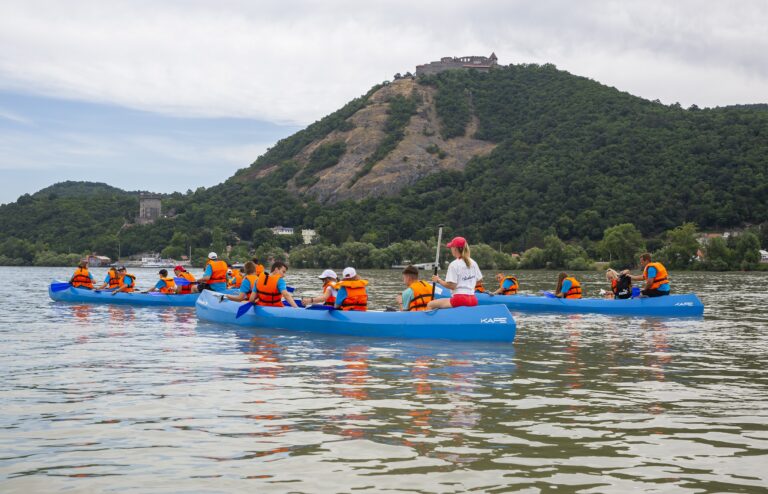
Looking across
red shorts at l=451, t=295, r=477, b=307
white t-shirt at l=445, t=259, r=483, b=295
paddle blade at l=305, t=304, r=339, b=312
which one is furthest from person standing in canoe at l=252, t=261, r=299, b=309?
white t-shirt at l=445, t=259, r=483, b=295

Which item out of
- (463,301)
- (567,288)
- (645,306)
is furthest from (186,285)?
(645,306)

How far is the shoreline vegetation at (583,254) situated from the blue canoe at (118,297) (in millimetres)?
66567

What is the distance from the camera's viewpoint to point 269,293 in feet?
63.5

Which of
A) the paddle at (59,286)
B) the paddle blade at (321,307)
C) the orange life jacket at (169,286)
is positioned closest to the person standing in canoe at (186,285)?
the orange life jacket at (169,286)

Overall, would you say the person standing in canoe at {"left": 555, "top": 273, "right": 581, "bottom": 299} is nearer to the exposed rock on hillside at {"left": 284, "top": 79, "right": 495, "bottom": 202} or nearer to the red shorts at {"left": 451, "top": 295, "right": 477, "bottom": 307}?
the red shorts at {"left": 451, "top": 295, "right": 477, "bottom": 307}

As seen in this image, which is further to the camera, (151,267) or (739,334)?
(151,267)

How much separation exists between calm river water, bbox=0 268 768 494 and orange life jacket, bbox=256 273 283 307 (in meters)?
3.02

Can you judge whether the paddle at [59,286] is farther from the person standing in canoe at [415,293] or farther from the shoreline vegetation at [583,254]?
the shoreline vegetation at [583,254]

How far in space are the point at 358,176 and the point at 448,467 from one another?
167m

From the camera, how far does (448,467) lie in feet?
22.0

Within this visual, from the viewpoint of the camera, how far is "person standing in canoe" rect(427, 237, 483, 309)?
48.3 feet

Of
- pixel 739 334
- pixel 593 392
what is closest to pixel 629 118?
pixel 739 334

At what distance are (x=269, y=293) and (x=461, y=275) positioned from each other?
6129 millimetres

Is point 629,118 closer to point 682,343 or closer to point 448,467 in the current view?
point 682,343
